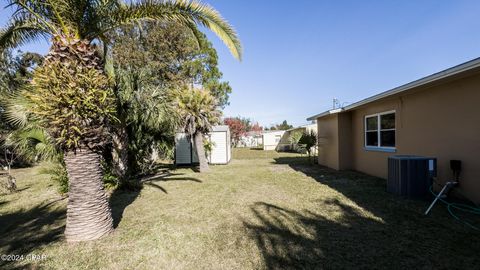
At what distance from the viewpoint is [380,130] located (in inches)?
332

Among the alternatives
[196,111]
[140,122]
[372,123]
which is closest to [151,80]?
[196,111]

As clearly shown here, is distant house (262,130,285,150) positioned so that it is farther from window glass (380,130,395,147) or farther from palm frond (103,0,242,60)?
palm frond (103,0,242,60)

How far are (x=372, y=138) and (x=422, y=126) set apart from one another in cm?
271

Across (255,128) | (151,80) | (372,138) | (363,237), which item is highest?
(151,80)

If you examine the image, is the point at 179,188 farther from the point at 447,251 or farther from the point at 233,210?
the point at 447,251

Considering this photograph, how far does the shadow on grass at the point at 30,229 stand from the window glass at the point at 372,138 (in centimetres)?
970

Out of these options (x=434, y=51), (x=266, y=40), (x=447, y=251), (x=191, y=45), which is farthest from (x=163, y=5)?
(x=191, y=45)

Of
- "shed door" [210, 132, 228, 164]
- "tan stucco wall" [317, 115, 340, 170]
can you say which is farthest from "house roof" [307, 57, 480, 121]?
"shed door" [210, 132, 228, 164]

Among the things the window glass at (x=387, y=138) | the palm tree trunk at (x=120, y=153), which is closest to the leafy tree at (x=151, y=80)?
the palm tree trunk at (x=120, y=153)

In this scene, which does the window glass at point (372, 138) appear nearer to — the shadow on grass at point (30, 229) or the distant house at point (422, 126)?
the distant house at point (422, 126)

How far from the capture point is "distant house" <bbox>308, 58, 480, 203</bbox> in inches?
194

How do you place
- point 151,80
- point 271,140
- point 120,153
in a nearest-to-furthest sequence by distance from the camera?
1. point 120,153
2. point 151,80
3. point 271,140

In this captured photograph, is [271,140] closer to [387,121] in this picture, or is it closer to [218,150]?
[218,150]

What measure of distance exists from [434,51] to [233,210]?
11535mm
